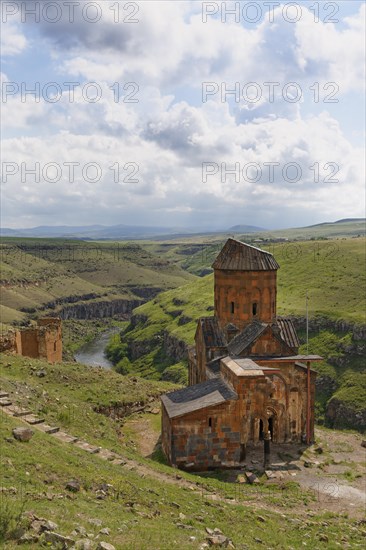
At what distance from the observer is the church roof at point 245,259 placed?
94.5ft

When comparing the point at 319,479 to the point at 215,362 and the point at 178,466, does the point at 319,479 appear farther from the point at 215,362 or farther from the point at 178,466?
the point at 215,362

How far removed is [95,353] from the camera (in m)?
90.2

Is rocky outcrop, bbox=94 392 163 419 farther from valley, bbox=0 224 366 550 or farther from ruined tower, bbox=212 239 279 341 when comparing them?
ruined tower, bbox=212 239 279 341

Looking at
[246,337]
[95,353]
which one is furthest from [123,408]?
[95,353]

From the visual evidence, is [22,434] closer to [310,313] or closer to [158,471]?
[158,471]

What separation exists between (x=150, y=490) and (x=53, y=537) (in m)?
6.26

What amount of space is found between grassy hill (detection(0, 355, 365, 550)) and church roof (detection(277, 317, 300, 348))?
921 cm

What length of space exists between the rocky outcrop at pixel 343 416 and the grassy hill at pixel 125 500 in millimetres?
27017

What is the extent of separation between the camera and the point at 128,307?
138m

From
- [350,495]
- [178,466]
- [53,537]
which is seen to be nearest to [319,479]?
[350,495]

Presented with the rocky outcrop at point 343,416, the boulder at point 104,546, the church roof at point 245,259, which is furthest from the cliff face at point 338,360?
the boulder at point 104,546

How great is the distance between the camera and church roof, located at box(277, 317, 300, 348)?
2812cm

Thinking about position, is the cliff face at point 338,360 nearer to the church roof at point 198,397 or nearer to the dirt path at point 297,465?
the dirt path at point 297,465

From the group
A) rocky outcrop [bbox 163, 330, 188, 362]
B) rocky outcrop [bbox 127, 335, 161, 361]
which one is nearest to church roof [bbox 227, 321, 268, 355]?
rocky outcrop [bbox 163, 330, 188, 362]
